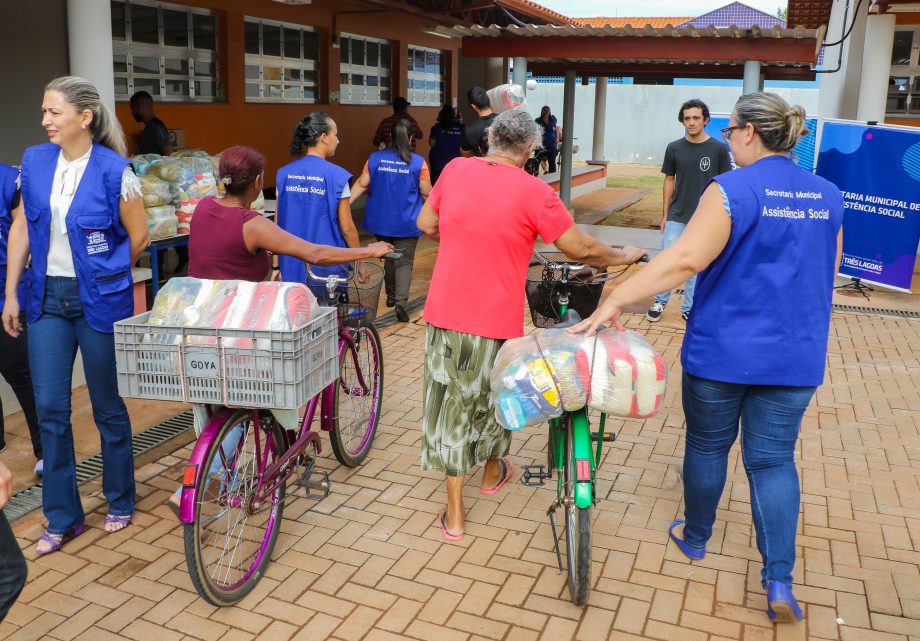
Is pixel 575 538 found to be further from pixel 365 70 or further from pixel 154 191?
pixel 365 70

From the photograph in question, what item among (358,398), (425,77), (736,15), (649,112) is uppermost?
(736,15)

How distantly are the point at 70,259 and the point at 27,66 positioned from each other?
509 centimetres

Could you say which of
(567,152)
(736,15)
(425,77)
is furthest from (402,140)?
(736,15)

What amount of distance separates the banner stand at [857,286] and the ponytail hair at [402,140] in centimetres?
503

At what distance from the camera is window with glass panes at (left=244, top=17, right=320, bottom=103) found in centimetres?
1148

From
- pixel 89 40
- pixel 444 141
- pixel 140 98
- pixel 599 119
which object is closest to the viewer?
pixel 89 40

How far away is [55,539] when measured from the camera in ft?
12.4

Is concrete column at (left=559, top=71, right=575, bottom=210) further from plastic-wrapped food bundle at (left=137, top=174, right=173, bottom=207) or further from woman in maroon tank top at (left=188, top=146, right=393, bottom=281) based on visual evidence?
woman in maroon tank top at (left=188, top=146, right=393, bottom=281)

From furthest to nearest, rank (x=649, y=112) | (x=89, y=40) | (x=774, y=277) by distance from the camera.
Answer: (x=649, y=112) < (x=89, y=40) < (x=774, y=277)

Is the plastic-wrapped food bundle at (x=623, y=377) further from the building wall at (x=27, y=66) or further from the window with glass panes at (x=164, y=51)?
the window with glass panes at (x=164, y=51)

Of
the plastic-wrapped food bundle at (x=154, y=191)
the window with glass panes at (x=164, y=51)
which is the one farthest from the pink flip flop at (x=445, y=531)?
the window with glass panes at (x=164, y=51)

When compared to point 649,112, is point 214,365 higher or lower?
lower

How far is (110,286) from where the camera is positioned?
145 inches

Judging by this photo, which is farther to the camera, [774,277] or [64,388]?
[64,388]
